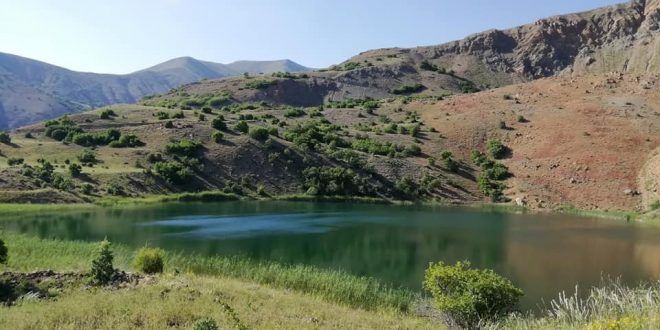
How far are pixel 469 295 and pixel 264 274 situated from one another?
10967 millimetres

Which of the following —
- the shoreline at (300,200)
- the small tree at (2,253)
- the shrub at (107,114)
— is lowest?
the shoreline at (300,200)

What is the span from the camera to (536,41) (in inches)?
7367

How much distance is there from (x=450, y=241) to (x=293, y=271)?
22.0 metres

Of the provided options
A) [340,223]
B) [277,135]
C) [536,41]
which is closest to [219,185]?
[277,135]

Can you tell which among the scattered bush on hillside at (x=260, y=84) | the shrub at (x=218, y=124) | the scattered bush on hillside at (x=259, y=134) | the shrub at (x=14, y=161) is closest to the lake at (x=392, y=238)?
the shrub at (x=14, y=161)

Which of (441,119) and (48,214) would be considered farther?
(441,119)

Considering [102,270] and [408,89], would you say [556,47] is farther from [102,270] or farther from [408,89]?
[102,270]

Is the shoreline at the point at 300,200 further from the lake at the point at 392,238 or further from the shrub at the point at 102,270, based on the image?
the shrub at the point at 102,270

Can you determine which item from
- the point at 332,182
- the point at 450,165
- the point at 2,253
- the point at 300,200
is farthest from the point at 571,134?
the point at 2,253

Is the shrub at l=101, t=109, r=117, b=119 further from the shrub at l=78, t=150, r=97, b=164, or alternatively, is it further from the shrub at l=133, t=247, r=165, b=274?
the shrub at l=133, t=247, r=165, b=274

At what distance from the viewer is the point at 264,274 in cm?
2628

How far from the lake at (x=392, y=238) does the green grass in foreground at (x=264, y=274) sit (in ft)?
13.9

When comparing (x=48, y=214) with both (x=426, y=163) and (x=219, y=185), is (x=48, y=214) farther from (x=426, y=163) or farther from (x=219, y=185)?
(x=426, y=163)

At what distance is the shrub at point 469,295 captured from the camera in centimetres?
1859
